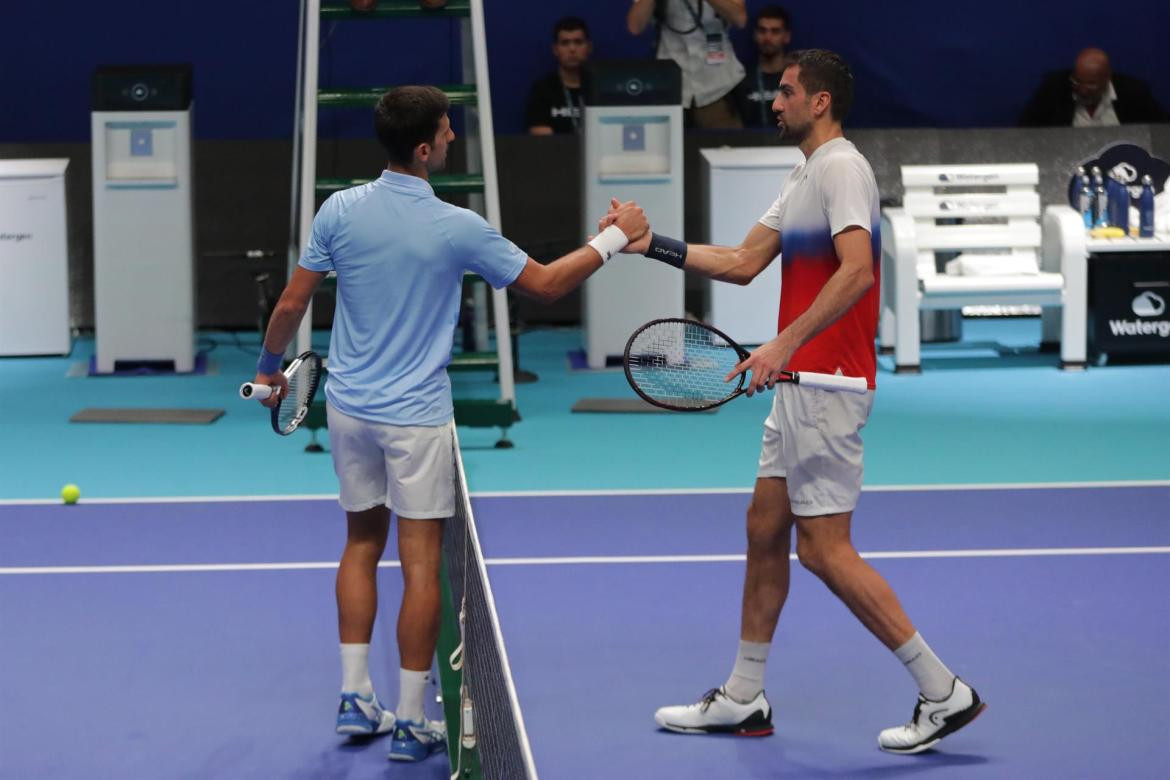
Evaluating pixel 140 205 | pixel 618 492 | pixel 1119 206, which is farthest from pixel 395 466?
pixel 1119 206

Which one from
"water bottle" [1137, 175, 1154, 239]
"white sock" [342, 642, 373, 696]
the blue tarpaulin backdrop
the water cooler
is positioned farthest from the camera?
the blue tarpaulin backdrop

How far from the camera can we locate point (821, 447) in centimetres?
454

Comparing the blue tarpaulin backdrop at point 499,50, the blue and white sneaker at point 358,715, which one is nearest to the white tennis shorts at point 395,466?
the blue and white sneaker at point 358,715

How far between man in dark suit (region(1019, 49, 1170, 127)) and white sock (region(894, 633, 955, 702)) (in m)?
9.14

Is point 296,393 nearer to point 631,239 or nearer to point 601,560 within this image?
point 631,239

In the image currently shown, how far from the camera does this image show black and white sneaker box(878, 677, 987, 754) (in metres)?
4.58

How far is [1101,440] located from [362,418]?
5.38 meters

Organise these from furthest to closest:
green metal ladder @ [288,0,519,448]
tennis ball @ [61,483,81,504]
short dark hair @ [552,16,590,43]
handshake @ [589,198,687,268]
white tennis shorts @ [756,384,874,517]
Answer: short dark hair @ [552,16,590,43] < green metal ladder @ [288,0,519,448] < tennis ball @ [61,483,81,504] < handshake @ [589,198,687,268] < white tennis shorts @ [756,384,874,517]

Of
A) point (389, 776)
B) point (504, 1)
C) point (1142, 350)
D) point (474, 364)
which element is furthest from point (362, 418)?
point (504, 1)

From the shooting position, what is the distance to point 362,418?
457cm

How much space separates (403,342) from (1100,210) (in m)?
8.12

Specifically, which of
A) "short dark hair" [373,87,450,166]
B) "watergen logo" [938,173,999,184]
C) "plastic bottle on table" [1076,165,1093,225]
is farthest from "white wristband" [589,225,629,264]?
"plastic bottle on table" [1076,165,1093,225]

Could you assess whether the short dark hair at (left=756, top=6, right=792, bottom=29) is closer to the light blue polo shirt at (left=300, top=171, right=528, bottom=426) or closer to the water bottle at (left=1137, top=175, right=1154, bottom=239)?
the water bottle at (left=1137, top=175, right=1154, bottom=239)

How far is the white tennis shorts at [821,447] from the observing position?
4551 millimetres
